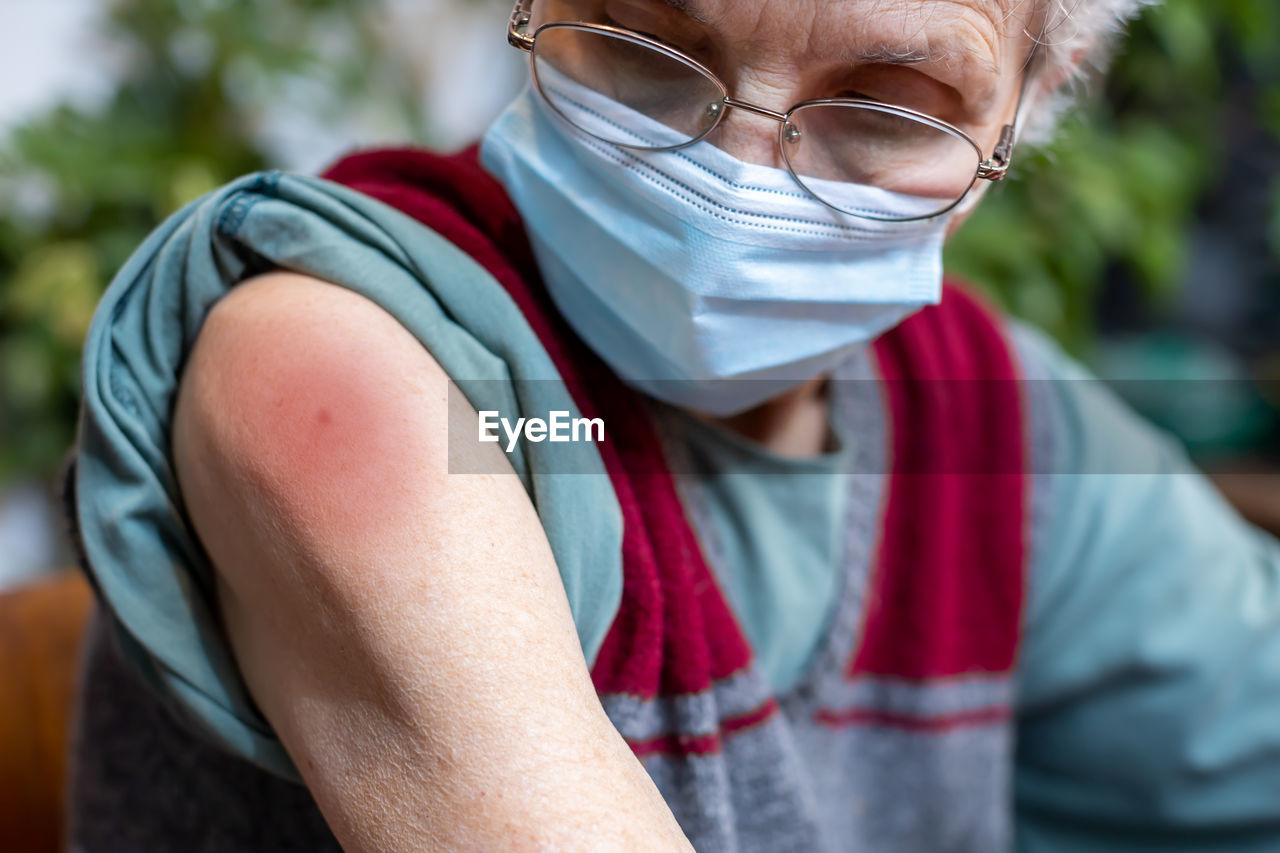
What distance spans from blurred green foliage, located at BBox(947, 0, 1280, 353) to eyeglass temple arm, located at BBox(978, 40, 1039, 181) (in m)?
1.31

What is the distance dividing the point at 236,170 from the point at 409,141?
13.9 inches

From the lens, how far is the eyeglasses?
2.07 ft

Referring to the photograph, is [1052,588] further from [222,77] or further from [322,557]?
[222,77]

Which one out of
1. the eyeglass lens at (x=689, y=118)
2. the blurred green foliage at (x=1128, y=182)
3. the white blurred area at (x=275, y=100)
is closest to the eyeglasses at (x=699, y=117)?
the eyeglass lens at (x=689, y=118)

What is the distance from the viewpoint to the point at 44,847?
100 cm

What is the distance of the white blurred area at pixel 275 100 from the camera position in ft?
6.32

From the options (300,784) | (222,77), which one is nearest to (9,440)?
(222,77)

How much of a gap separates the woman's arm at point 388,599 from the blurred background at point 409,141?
1278 mm

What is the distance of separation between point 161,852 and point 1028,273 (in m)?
1.89

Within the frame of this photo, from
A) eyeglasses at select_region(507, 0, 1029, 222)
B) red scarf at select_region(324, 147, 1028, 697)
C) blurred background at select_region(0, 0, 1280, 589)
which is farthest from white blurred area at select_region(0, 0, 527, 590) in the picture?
eyeglasses at select_region(507, 0, 1029, 222)

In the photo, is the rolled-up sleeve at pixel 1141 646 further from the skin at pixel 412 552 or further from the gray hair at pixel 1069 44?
the skin at pixel 412 552

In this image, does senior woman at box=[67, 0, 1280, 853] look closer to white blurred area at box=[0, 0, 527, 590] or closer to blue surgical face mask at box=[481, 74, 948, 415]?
A: blue surgical face mask at box=[481, 74, 948, 415]

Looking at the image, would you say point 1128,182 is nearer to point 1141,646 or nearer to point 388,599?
point 1141,646

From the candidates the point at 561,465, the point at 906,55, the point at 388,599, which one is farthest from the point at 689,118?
the point at 388,599
